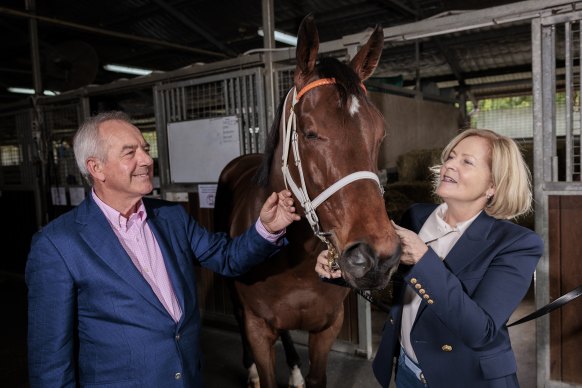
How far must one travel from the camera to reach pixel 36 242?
1202 mm

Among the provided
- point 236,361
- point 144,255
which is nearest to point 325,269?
point 144,255

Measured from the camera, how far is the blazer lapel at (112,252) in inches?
48.3

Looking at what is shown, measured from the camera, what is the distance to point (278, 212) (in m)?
1.49

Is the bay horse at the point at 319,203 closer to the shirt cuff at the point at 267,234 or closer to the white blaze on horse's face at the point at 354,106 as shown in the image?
the white blaze on horse's face at the point at 354,106

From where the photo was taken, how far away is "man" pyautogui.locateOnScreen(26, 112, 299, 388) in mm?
1178

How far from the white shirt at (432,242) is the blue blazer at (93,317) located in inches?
28.3

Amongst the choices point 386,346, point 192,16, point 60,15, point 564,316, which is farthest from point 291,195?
point 60,15

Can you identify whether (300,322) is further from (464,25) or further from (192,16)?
(192,16)

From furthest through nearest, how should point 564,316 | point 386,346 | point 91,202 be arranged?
Result: point 564,316, point 386,346, point 91,202

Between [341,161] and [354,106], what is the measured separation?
7.2 inches

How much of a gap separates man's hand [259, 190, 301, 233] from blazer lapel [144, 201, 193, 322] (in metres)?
0.34

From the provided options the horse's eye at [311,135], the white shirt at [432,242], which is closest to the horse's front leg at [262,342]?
the white shirt at [432,242]

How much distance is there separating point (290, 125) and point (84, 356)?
968 mm

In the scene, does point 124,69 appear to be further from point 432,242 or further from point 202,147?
point 432,242
